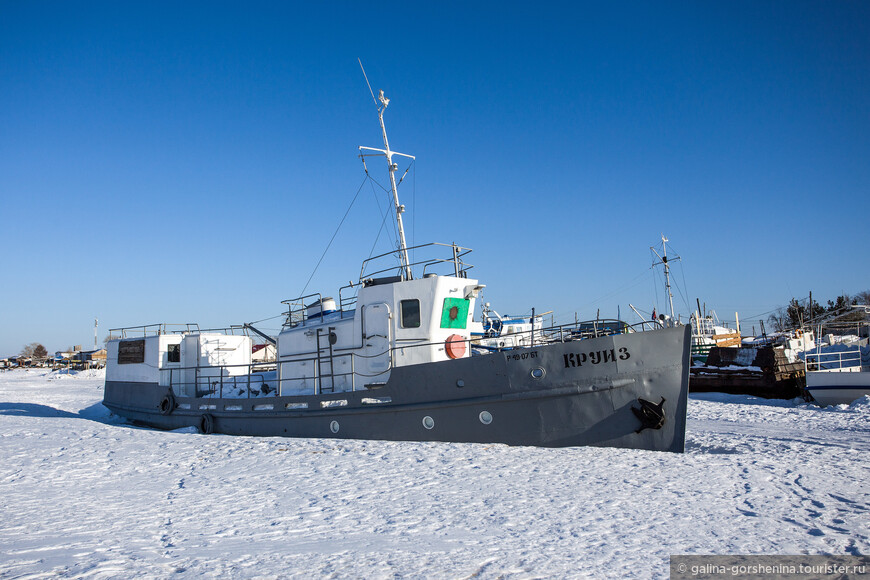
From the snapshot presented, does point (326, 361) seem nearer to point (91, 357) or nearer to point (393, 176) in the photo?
point (393, 176)

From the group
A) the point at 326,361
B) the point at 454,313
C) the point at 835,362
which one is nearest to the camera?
the point at 454,313

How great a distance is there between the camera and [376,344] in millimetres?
11359

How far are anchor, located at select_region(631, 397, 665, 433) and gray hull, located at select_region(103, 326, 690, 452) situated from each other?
2 centimetres

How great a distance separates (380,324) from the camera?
37.2 ft

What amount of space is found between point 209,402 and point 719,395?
18577mm

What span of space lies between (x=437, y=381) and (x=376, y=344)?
6.16 feet

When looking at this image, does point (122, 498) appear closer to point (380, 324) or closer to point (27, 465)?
point (27, 465)

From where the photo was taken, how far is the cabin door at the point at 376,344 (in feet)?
36.8

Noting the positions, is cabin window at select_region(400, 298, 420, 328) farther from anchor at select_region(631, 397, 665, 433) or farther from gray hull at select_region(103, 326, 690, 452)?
anchor at select_region(631, 397, 665, 433)

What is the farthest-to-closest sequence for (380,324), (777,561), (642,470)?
(380,324)
(642,470)
(777,561)

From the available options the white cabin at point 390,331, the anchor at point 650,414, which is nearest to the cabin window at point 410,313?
the white cabin at point 390,331

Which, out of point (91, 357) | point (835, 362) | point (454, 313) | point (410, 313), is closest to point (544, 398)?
point (454, 313)

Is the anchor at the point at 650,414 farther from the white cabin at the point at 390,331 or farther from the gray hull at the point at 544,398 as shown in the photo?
the white cabin at the point at 390,331

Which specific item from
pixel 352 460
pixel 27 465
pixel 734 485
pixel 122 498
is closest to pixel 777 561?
pixel 734 485
